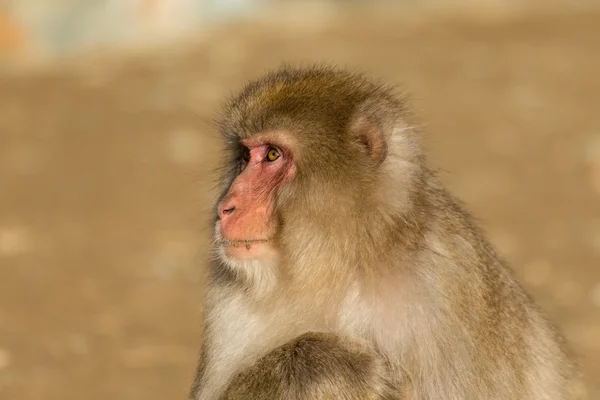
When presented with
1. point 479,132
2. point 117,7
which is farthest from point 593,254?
point 117,7

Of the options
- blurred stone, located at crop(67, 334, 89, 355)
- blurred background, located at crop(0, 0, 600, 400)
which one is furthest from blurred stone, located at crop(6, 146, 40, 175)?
blurred stone, located at crop(67, 334, 89, 355)

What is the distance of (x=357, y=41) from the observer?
12.2 m

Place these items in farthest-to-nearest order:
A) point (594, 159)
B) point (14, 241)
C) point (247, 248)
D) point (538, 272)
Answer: point (594, 159)
point (14, 241)
point (538, 272)
point (247, 248)

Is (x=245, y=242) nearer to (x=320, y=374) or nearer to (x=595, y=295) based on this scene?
(x=320, y=374)

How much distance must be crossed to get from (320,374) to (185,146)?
644cm

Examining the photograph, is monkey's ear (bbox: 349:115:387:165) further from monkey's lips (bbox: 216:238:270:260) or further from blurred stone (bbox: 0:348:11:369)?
blurred stone (bbox: 0:348:11:369)

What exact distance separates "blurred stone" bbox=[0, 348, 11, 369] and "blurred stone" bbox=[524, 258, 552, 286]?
285 cm

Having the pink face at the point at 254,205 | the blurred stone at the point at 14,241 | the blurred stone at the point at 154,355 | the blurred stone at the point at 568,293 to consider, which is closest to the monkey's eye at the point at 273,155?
the pink face at the point at 254,205

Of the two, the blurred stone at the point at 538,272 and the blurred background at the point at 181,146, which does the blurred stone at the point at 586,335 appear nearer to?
the blurred background at the point at 181,146

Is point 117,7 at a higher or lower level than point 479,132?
higher

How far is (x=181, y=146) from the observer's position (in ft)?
32.4

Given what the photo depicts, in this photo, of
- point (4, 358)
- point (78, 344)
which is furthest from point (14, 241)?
point (4, 358)

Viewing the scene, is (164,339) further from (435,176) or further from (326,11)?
(326,11)

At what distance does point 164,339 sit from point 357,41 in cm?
616
